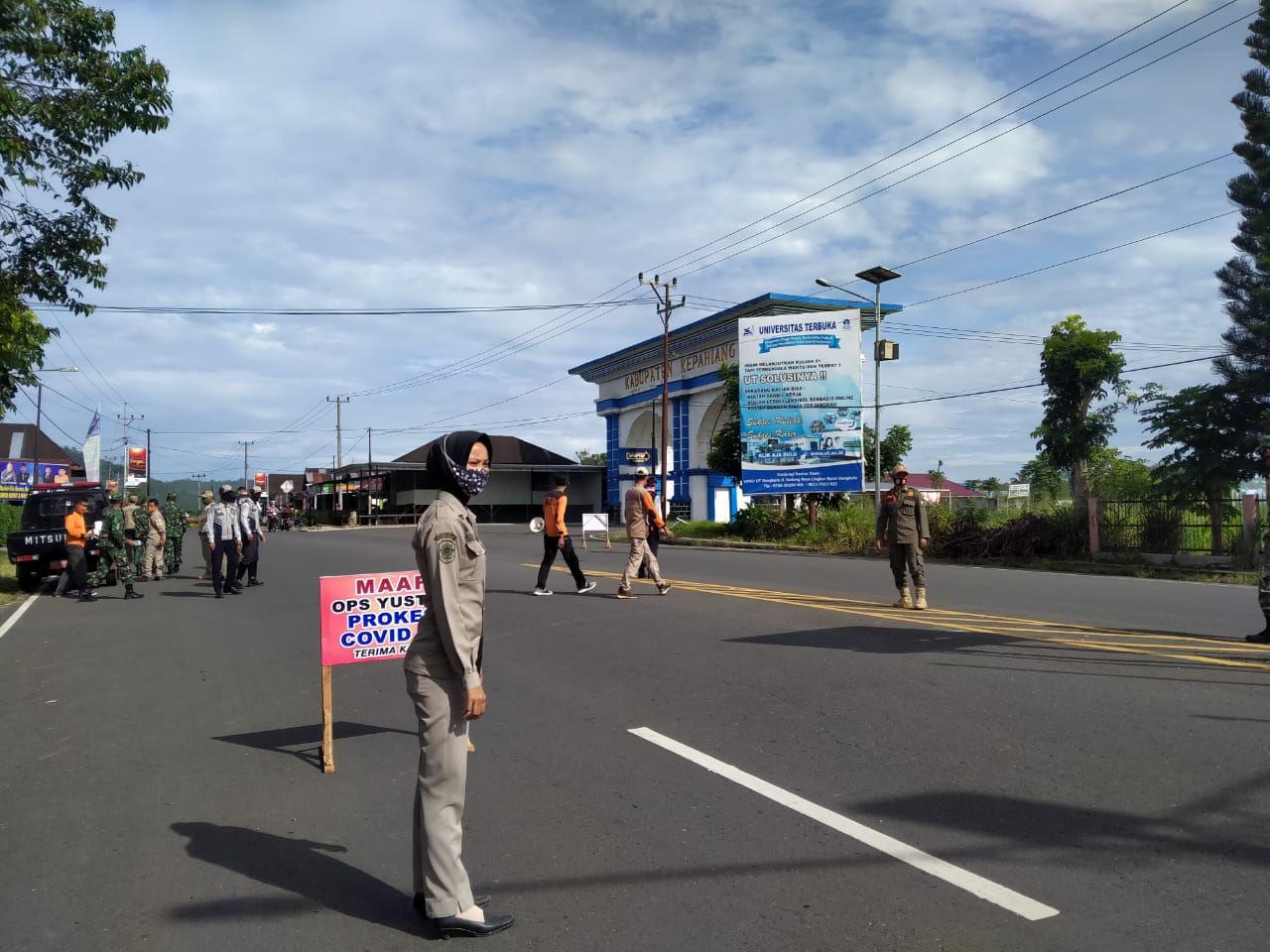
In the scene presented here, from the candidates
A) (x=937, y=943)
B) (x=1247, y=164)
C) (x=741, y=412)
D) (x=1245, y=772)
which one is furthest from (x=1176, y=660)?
(x=1247, y=164)

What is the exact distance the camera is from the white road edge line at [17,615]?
484 inches

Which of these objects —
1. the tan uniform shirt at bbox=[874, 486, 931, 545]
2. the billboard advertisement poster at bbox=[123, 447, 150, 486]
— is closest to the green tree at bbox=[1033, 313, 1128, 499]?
the tan uniform shirt at bbox=[874, 486, 931, 545]

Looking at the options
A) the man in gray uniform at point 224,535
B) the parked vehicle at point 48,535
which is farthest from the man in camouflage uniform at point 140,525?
the man in gray uniform at point 224,535

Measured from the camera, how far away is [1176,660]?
7.63m

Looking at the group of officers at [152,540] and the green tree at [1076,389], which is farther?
the green tree at [1076,389]

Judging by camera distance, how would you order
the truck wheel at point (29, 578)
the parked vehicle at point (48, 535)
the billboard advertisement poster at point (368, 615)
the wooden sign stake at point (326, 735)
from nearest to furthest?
1. the wooden sign stake at point (326, 735)
2. the billboard advertisement poster at point (368, 615)
3. the parked vehicle at point (48, 535)
4. the truck wheel at point (29, 578)

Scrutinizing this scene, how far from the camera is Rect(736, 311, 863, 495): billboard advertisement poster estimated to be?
2794 centimetres

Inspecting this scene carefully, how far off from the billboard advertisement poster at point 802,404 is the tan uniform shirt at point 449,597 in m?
25.1

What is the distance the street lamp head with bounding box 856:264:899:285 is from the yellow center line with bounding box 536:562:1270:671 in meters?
17.2

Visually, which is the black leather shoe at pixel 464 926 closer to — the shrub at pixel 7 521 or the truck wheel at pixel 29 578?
the truck wheel at pixel 29 578

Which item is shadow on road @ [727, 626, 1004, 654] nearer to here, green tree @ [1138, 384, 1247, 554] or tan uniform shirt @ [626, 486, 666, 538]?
tan uniform shirt @ [626, 486, 666, 538]

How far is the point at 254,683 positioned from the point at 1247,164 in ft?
103

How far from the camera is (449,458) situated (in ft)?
12.0

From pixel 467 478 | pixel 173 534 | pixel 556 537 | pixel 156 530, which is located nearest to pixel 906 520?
pixel 556 537
